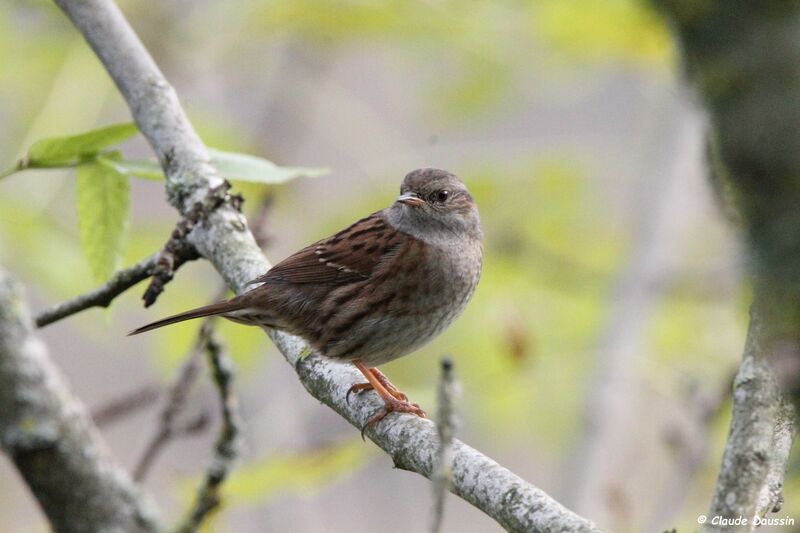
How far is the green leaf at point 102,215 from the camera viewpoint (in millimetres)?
3340

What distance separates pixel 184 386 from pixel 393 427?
3.86 feet

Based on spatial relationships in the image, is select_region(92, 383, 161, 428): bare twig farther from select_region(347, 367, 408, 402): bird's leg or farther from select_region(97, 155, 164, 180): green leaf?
select_region(97, 155, 164, 180): green leaf

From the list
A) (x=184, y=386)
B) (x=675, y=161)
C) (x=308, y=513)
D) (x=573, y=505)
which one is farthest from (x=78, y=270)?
(x=675, y=161)

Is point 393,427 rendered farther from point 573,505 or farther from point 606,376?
point 606,376

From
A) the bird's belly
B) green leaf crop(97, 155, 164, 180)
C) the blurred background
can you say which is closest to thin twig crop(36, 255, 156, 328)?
green leaf crop(97, 155, 164, 180)

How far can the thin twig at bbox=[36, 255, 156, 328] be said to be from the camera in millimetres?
3131

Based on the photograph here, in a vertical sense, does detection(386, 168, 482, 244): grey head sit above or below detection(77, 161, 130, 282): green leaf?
above

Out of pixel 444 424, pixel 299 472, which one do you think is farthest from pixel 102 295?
pixel 444 424

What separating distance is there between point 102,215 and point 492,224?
9.49 ft

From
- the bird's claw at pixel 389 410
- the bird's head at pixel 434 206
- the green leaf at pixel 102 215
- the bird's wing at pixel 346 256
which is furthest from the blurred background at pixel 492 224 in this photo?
the bird's claw at pixel 389 410

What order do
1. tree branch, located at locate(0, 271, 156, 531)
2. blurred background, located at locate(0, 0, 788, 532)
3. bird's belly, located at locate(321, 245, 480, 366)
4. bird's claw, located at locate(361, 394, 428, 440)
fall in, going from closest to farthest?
tree branch, located at locate(0, 271, 156, 531)
bird's claw, located at locate(361, 394, 428, 440)
bird's belly, located at locate(321, 245, 480, 366)
blurred background, located at locate(0, 0, 788, 532)

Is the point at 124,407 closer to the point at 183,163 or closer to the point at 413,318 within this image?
the point at 183,163

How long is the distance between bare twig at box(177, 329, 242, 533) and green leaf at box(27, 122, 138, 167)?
718mm

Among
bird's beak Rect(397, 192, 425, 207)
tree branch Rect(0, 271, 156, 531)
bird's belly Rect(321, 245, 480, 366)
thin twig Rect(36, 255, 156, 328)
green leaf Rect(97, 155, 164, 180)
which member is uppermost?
bird's beak Rect(397, 192, 425, 207)
